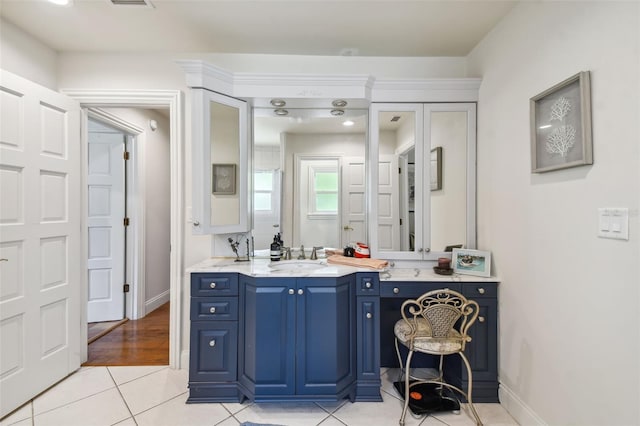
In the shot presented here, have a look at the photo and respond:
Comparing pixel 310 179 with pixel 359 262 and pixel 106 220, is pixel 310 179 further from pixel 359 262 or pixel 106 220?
pixel 106 220

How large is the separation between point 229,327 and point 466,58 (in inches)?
115

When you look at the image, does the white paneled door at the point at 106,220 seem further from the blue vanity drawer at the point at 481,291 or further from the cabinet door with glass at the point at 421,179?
the blue vanity drawer at the point at 481,291

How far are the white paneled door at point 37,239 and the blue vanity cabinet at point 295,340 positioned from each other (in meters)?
1.58

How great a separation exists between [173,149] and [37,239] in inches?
44.3

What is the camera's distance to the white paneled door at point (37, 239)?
6.05 feet

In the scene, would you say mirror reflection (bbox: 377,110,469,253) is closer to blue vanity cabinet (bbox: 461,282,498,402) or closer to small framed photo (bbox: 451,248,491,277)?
small framed photo (bbox: 451,248,491,277)

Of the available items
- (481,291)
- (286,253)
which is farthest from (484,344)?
(286,253)

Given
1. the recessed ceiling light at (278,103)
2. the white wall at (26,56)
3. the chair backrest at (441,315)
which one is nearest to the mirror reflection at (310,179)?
the recessed ceiling light at (278,103)

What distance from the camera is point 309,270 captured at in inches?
78.2

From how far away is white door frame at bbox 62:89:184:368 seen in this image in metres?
2.34

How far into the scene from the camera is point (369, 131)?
A: 2.37 metres

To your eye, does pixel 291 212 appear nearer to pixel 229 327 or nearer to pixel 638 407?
pixel 229 327

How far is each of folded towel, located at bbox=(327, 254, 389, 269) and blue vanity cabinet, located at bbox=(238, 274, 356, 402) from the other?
304mm

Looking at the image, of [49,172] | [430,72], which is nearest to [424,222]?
[430,72]
